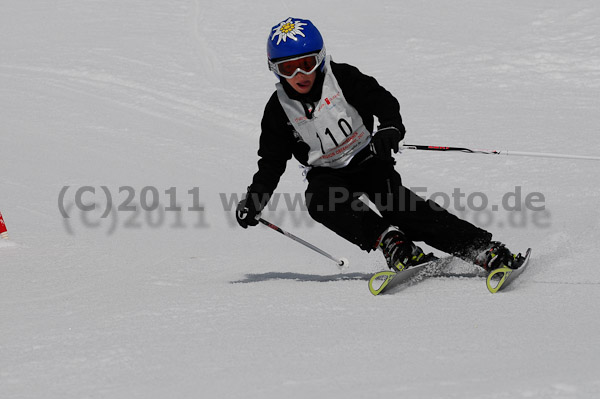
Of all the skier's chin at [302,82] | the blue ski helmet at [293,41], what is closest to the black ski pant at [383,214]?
the skier's chin at [302,82]

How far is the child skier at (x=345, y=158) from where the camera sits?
13.9ft

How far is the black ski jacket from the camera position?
4438mm

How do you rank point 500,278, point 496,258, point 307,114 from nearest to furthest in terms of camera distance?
point 500,278 < point 496,258 < point 307,114

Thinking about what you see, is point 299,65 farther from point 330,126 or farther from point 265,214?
point 265,214

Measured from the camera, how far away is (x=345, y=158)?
4.57m

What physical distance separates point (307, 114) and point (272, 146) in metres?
0.33

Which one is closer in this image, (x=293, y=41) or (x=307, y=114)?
(x=293, y=41)

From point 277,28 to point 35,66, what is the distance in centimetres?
837

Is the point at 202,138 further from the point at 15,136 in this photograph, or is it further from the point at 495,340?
the point at 495,340

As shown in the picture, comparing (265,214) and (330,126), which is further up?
(330,126)

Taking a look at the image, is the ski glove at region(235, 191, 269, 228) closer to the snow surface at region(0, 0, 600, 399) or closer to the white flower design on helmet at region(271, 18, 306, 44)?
the snow surface at region(0, 0, 600, 399)

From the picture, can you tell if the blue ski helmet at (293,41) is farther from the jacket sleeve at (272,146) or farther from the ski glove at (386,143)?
the ski glove at (386,143)

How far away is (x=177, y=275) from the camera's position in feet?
16.8

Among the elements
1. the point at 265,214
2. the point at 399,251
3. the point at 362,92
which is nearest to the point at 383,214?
the point at 399,251
